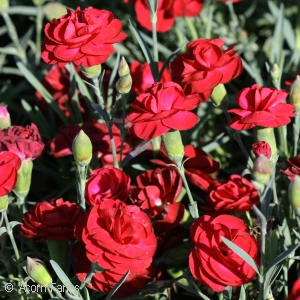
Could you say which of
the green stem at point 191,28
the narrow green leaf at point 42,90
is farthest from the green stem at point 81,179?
the green stem at point 191,28

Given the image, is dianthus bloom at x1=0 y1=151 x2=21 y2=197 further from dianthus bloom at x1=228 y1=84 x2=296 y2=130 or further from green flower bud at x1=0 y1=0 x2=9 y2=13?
green flower bud at x1=0 y1=0 x2=9 y2=13

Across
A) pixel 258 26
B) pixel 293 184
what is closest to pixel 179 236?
pixel 293 184

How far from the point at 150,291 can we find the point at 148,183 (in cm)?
22

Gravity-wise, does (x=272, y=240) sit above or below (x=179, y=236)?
above

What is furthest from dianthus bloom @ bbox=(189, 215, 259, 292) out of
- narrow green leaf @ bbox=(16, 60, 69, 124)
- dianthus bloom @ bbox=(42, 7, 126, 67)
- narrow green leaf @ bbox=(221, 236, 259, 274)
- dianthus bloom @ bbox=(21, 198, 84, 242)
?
narrow green leaf @ bbox=(16, 60, 69, 124)

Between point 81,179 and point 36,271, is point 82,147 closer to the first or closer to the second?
point 81,179

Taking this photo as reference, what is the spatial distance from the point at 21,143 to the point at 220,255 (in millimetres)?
466

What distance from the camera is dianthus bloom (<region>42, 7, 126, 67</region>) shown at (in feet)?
3.22

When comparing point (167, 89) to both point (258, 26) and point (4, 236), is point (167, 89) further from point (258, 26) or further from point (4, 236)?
point (258, 26)

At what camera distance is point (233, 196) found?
3.35ft

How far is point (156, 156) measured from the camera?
1.24 metres

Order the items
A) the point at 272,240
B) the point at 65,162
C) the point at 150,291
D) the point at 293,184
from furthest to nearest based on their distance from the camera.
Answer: the point at 65,162 < the point at 150,291 < the point at 272,240 < the point at 293,184

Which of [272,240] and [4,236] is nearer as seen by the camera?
[272,240]

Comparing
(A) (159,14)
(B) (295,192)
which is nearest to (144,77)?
(A) (159,14)
